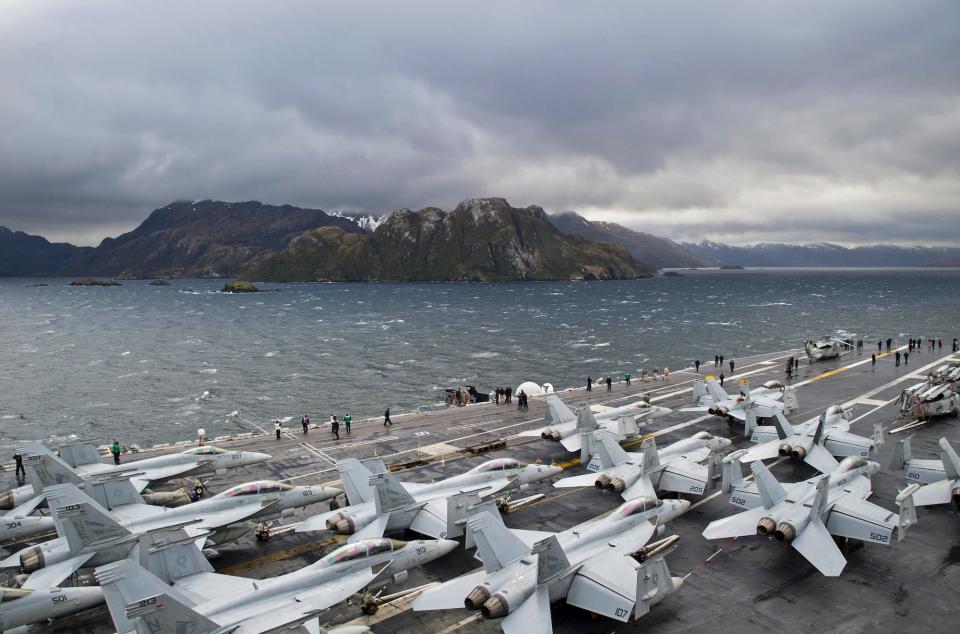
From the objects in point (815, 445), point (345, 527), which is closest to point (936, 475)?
point (815, 445)

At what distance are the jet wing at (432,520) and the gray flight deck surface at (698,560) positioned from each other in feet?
4.91

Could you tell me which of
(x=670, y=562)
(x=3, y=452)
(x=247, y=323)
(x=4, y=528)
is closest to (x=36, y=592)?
(x=4, y=528)

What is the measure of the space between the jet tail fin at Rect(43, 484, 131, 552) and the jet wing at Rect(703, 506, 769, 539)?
2808 cm

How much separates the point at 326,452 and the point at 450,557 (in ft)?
66.8

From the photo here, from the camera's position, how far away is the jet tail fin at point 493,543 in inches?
896

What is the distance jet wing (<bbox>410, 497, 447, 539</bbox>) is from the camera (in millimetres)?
28745

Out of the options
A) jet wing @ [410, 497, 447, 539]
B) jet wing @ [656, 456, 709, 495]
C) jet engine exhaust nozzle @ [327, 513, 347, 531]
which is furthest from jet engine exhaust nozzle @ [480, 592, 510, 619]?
jet wing @ [656, 456, 709, 495]

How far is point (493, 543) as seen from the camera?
22875mm

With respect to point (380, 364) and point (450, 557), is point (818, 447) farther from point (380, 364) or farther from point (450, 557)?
point (380, 364)

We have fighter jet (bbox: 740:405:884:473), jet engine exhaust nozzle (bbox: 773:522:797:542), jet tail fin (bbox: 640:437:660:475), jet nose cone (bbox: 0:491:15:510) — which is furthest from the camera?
fighter jet (bbox: 740:405:884:473)

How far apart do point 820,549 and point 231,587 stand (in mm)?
25734

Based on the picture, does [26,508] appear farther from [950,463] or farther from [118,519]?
[950,463]

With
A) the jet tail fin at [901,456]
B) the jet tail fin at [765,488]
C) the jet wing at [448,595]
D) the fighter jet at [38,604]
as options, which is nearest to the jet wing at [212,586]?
the fighter jet at [38,604]

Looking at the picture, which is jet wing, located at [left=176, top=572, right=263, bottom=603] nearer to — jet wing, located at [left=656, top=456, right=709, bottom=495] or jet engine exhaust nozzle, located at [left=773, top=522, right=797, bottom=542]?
jet engine exhaust nozzle, located at [left=773, top=522, right=797, bottom=542]
